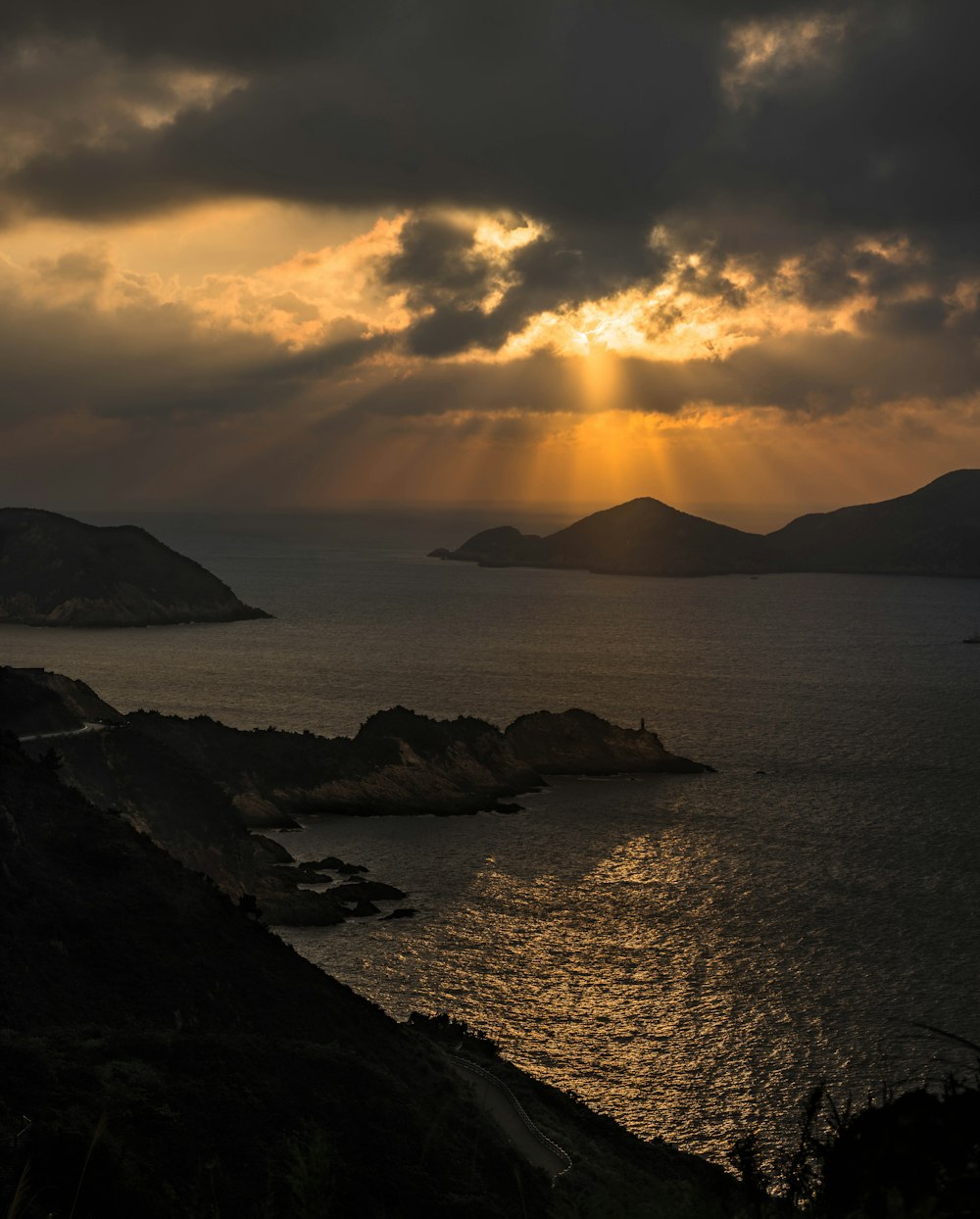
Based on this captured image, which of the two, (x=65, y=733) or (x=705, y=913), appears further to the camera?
(x=65, y=733)

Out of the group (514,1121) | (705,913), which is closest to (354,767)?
(705,913)

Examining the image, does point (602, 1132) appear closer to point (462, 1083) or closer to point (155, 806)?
point (462, 1083)

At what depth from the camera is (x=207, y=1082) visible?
31984 millimetres

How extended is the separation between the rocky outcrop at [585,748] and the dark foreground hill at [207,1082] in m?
55.2

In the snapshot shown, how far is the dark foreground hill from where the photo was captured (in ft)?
88.2

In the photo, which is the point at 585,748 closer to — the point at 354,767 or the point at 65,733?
the point at 354,767

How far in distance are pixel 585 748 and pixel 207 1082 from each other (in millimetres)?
71937

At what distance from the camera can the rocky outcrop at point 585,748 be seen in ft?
331

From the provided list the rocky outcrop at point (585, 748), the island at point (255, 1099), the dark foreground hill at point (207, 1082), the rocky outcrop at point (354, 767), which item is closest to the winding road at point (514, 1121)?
the island at point (255, 1099)

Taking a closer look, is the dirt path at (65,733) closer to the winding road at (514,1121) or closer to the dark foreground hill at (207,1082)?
the dark foreground hill at (207,1082)

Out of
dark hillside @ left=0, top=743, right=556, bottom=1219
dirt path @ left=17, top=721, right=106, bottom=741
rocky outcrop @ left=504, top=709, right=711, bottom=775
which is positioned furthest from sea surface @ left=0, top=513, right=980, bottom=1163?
dirt path @ left=17, top=721, right=106, bottom=741

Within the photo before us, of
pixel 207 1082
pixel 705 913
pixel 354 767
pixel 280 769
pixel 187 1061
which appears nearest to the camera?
pixel 207 1082

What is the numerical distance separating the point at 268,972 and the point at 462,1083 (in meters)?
8.64

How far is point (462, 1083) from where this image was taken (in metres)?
38.8
